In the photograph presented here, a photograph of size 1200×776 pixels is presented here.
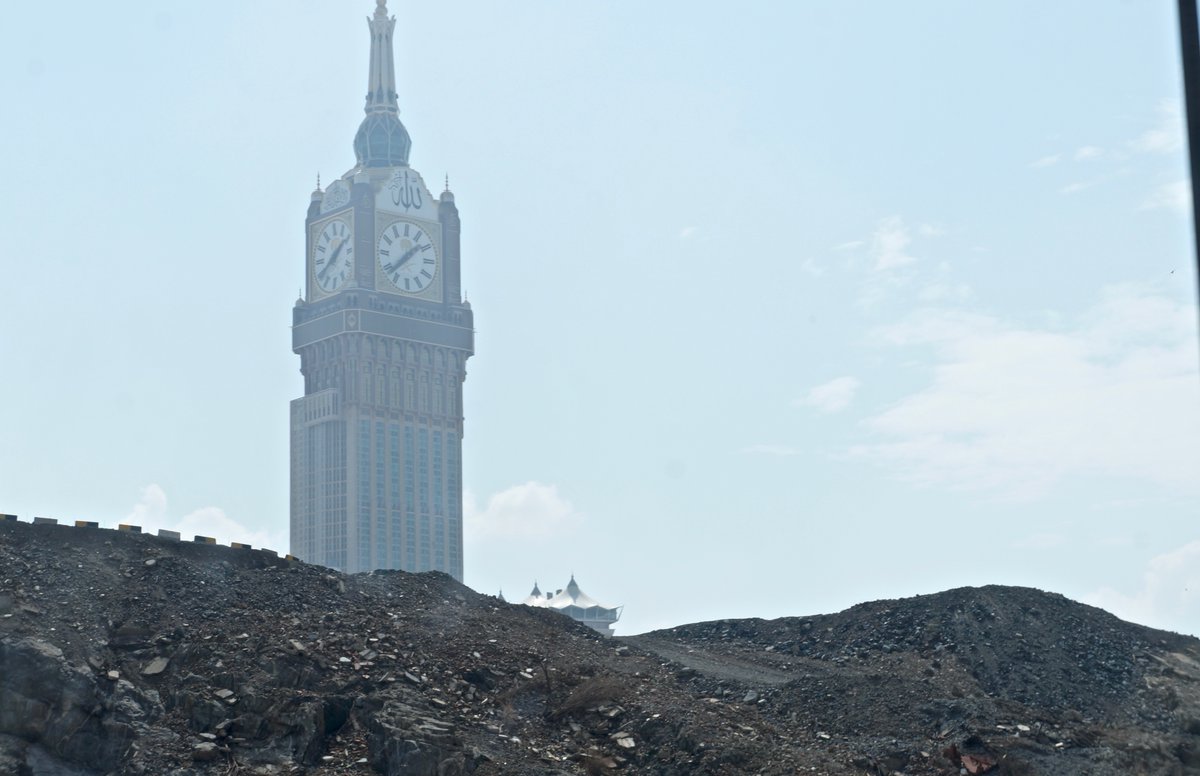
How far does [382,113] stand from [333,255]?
19.8 metres

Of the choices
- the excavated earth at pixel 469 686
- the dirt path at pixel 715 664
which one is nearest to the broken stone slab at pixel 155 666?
the excavated earth at pixel 469 686

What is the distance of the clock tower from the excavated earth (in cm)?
14784

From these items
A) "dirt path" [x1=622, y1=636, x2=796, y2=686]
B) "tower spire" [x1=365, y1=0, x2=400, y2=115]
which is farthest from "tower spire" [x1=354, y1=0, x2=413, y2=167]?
"dirt path" [x1=622, y1=636, x2=796, y2=686]

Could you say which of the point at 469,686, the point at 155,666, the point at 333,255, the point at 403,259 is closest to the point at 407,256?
the point at 403,259

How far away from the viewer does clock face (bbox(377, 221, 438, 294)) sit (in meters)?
187

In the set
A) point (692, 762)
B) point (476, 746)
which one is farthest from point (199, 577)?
point (692, 762)

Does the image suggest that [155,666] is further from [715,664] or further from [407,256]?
[407,256]

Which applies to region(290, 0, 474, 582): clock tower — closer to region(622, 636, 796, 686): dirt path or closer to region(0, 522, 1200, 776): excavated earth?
region(622, 636, 796, 686): dirt path

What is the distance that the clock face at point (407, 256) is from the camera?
187 metres

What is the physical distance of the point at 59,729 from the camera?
100 feet

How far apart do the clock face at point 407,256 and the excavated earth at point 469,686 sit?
149 m

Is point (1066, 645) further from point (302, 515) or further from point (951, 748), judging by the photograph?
point (302, 515)

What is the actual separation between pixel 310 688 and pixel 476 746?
4011 mm

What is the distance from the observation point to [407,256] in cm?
18912
